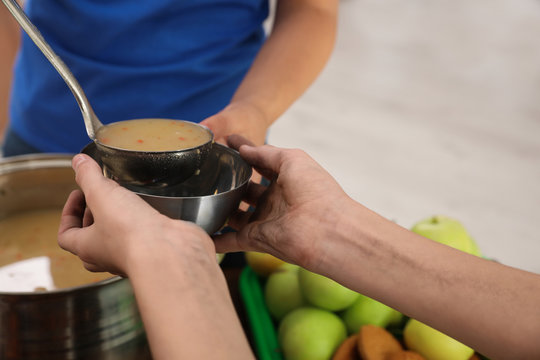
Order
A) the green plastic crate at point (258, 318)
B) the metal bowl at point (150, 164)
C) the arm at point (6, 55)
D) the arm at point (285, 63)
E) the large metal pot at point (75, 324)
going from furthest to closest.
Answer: the arm at point (6, 55) → the arm at point (285, 63) → the green plastic crate at point (258, 318) → the metal bowl at point (150, 164) → the large metal pot at point (75, 324)

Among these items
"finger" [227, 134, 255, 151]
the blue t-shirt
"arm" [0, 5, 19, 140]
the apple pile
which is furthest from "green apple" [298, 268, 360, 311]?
"arm" [0, 5, 19, 140]

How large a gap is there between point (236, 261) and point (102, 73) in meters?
0.47

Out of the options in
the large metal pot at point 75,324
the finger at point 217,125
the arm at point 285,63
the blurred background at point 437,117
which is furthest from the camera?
the blurred background at point 437,117

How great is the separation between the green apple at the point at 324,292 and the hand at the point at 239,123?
0.91 feet

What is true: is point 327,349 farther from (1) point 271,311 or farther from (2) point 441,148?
(2) point 441,148

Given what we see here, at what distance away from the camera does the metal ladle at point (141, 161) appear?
718mm

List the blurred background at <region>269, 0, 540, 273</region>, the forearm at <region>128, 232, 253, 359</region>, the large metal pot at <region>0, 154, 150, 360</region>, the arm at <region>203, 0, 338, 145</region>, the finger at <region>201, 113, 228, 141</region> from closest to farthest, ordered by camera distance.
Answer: the forearm at <region>128, 232, 253, 359</region>
the large metal pot at <region>0, 154, 150, 360</region>
the finger at <region>201, 113, 228, 141</region>
the arm at <region>203, 0, 338, 145</region>
the blurred background at <region>269, 0, 540, 273</region>

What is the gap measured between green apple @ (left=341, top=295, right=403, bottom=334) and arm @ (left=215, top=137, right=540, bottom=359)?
161mm

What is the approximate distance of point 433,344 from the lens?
2.53 ft

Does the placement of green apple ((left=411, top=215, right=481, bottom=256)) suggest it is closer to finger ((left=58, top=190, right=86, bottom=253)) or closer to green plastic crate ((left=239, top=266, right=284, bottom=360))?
green plastic crate ((left=239, top=266, right=284, bottom=360))

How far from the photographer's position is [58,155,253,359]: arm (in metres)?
0.48

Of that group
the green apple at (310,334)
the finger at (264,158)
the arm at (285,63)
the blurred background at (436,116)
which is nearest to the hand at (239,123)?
the arm at (285,63)

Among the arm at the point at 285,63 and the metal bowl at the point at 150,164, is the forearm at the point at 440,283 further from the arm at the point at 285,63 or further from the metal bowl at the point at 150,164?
the arm at the point at 285,63

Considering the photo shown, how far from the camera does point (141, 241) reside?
543 mm
